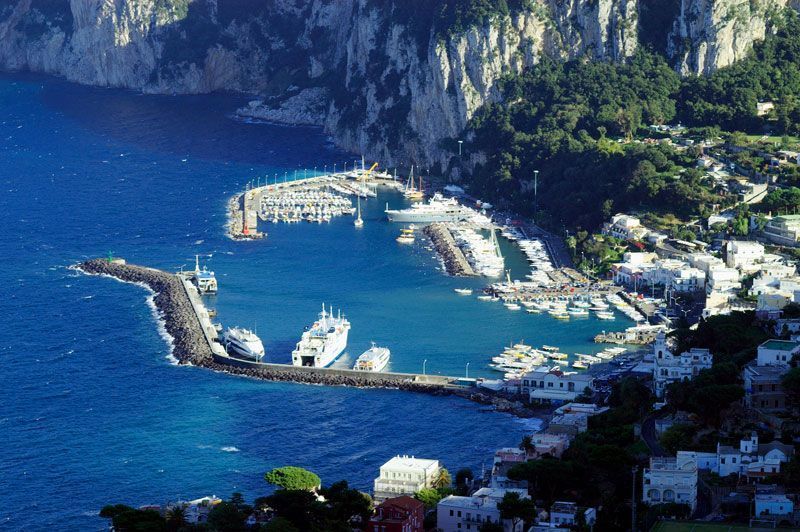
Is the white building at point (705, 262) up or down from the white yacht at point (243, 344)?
up

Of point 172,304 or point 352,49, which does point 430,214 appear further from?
point 352,49

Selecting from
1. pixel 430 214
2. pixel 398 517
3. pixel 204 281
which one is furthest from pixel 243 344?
pixel 430 214

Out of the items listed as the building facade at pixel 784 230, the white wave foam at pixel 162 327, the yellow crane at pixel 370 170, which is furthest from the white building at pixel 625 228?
the yellow crane at pixel 370 170

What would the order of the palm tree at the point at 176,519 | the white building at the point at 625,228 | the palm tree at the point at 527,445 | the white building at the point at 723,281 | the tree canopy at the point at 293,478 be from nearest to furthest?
the palm tree at the point at 176,519 < the tree canopy at the point at 293,478 < the palm tree at the point at 527,445 < the white building at the point at 723,281 < the white building at the point at 625,228

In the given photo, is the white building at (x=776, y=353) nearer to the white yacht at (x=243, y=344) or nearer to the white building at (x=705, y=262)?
the white building at (x=705, y=262)

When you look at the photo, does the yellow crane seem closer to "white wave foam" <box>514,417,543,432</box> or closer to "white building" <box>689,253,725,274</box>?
"white building" <box>689,253,725,274</box>

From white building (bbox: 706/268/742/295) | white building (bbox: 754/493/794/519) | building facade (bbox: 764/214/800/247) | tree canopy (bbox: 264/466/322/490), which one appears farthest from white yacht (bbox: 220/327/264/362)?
white building (bbox: 754/493/794/519)

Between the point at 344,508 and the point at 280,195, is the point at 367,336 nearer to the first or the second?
the point at 344,508
